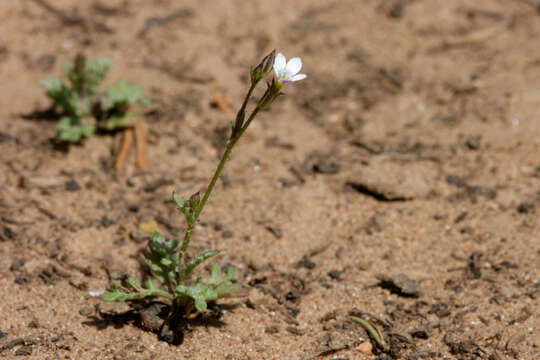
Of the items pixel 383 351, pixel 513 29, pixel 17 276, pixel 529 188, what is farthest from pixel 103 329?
pixel 513 29

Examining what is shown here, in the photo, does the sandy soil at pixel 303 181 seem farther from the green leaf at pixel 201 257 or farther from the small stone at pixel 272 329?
the green leaf at pixel 201 257

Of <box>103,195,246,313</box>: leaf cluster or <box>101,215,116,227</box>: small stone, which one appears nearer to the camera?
<box>103,195,246,313</box>: leaf cluster

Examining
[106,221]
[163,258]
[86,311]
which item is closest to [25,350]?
[86,311]

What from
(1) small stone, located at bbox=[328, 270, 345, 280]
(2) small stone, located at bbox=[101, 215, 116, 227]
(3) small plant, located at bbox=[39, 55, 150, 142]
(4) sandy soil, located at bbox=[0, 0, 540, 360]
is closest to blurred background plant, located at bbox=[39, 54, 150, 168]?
(3) small plant, located at bbox=[39, 55, 150, 142]

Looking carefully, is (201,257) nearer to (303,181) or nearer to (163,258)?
(163,258)

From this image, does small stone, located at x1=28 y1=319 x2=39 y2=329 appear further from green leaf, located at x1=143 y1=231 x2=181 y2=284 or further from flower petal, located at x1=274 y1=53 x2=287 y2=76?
flower petal, located at x1=274 y1=53 x2=287 y2=76

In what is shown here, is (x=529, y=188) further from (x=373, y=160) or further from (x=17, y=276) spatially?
(x=17, y=276)
